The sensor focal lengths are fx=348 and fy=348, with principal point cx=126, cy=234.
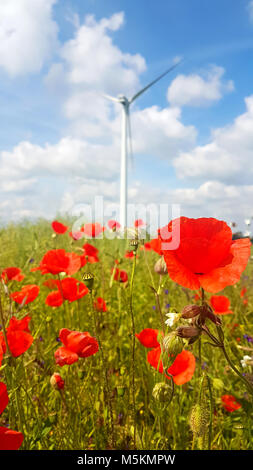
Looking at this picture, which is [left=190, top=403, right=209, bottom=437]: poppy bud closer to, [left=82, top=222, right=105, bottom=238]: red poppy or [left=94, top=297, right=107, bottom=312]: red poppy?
[left=94, top=297, right=107, bottom=312]: red poppy

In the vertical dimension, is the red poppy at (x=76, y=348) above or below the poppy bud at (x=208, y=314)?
below

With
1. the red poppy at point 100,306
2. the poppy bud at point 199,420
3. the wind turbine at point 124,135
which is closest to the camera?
the poppy bud at point 199,420

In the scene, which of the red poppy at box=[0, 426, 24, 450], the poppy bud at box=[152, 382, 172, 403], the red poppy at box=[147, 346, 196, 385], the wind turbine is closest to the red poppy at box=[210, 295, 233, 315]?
the red poppy at box=[147, 346, 196, 385]

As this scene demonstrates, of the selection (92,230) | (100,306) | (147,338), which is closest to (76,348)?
(147,338)

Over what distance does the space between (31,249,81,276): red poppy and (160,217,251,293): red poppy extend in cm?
91

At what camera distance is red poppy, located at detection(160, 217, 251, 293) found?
2.01ft

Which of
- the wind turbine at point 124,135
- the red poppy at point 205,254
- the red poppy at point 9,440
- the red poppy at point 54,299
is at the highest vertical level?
the wind turbine at point 124,135

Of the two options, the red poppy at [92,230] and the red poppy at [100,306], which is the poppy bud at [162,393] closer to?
the red poppy at [100,306]

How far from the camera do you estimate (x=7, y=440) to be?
1.91 feet

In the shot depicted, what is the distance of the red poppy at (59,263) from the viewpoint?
4.89 ft

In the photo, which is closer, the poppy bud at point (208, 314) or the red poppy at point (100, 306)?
the poppy bud at point (208, 314)

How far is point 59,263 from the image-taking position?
1.55 meters

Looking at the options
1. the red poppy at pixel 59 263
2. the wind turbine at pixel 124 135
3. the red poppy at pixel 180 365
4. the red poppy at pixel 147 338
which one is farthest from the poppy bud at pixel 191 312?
the wind turbine at pixel 124 135
